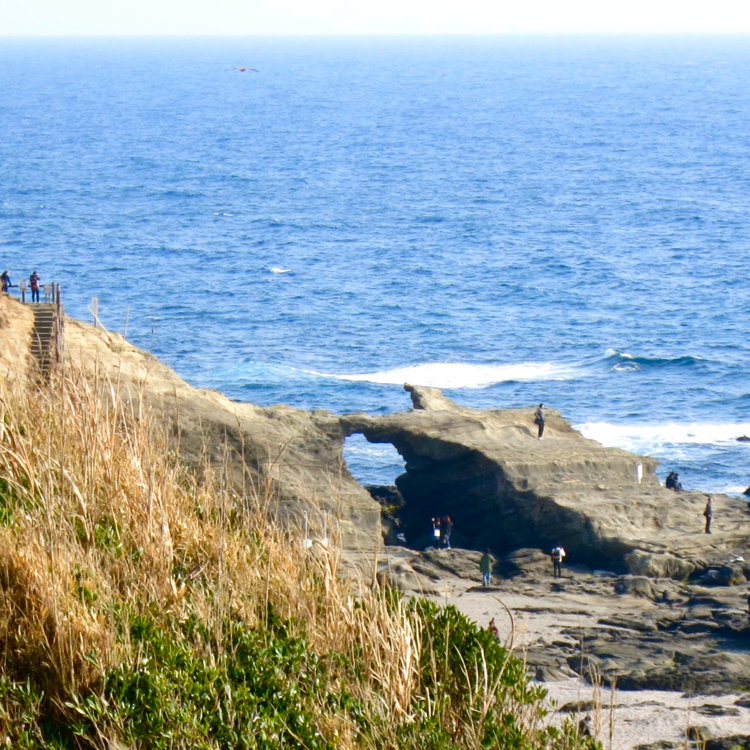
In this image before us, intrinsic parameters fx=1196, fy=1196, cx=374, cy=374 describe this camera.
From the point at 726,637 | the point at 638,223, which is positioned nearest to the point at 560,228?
the point at 638,223

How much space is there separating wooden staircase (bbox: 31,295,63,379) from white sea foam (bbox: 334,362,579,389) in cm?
2430

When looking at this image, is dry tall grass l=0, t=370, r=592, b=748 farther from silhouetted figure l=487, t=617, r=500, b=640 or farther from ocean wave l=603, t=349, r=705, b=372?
ocean wave l=603, t=349, r=705, b=372

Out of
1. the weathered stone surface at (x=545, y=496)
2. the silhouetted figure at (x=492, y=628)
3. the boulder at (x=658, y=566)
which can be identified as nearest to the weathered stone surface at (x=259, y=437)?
the weathered stone surface at (x=545, y=496)

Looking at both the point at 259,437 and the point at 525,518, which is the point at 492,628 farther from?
the point at 525,518

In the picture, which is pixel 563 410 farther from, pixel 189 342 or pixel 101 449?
pixel 101 449

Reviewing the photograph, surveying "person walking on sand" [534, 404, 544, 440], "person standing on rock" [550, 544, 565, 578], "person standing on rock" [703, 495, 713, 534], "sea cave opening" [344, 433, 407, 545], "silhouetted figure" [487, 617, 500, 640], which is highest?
"silhouetted figure" [487, 617, 500, 640]

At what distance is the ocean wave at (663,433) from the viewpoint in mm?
49844

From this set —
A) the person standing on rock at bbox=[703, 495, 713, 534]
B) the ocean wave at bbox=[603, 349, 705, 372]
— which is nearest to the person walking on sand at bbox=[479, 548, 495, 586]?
the person standing on rock at bbox=[703, 495, 713, 534]

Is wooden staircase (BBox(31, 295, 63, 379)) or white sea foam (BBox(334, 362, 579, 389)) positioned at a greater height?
wooden staircase (BBox(31, 295, 63, 379))

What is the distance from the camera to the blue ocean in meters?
55.8

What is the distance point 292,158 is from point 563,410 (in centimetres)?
8421

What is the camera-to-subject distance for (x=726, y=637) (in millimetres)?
26969

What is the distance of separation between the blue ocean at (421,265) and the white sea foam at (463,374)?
17 centimetres

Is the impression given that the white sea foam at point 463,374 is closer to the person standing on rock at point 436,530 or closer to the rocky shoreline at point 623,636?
the person standing on rock at point 436,530
